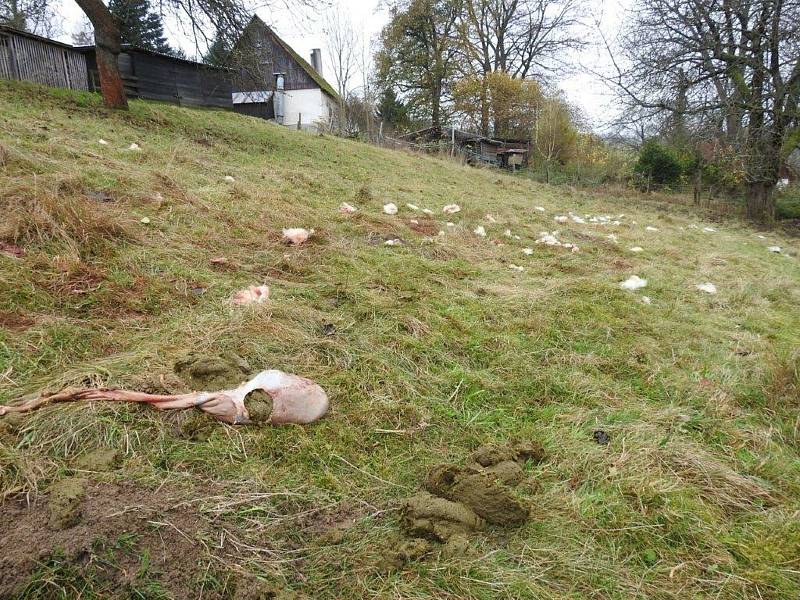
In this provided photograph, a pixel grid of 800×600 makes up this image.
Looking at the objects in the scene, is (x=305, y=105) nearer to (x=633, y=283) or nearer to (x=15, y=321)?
(x=633, y=283)

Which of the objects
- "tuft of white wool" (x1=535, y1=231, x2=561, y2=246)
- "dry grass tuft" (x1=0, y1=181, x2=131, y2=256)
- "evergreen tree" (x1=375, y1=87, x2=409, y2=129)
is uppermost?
"evergreen tree" (x1=375, y1=87, x2=409, y2=129)

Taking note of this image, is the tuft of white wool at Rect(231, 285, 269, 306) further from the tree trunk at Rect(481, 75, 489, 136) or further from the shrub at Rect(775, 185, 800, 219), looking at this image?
the tree trunk at Rect(481, 75, 489, 136)

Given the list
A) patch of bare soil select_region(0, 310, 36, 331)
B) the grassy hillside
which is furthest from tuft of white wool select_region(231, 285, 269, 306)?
patch of bare soil select_region(0, 310, 36, 331)

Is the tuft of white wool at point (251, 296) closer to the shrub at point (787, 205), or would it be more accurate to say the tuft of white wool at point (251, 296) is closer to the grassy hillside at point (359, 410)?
the grassy hillside at point (359, 410)

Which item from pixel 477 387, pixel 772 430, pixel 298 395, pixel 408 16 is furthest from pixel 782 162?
pixel 408 16

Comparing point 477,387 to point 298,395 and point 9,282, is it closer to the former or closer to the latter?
point 298,395

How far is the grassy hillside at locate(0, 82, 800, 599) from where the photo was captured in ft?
4.62

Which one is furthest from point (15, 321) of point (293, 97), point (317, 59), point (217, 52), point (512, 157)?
point (317, 59)

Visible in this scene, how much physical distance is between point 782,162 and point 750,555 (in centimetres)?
1471

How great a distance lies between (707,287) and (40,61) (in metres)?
15.2

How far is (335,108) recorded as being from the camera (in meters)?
27.1

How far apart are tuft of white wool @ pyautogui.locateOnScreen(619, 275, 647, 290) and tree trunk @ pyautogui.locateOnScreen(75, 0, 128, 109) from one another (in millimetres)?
10090

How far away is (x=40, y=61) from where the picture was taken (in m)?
11.2

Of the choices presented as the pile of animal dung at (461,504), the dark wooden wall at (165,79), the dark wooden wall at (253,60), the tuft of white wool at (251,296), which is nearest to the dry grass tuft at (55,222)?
the tuft of white wool at (251,296)
